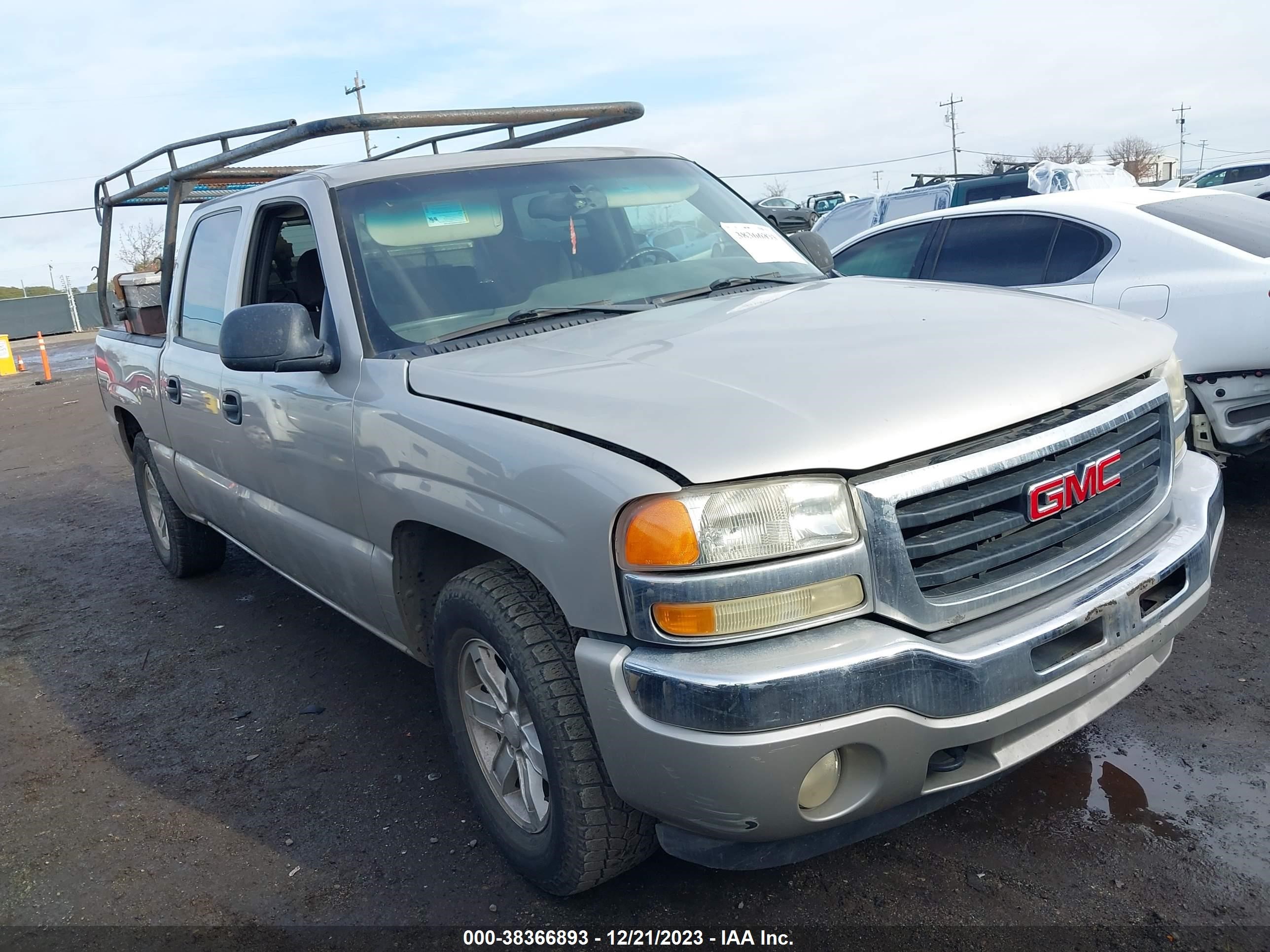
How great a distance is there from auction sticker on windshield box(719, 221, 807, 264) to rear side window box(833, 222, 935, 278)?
2553 millimetres

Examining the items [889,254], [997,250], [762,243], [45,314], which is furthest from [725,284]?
[45,314]

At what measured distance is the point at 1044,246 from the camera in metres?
5.53

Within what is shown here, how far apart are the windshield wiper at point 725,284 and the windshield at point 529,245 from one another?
0.02m

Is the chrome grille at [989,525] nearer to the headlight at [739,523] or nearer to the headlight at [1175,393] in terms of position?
the headlight at [739,523]

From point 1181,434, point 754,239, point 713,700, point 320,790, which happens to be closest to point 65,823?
point 320,790

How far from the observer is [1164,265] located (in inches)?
194

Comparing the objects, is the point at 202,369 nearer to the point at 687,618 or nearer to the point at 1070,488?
the point at 687,618

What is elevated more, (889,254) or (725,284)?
(725,284)

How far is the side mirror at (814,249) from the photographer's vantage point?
3.89 metres

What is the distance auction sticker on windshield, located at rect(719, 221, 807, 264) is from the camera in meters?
3.63

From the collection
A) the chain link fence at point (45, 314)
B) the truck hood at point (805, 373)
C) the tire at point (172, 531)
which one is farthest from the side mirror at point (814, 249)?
the chain link fence at point (45, 314)

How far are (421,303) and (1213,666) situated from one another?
2912 millimetres

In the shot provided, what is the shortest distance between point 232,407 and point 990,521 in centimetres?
280

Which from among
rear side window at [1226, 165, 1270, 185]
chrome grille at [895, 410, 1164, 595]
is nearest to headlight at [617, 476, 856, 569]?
chrome grille at [895, 410, 1164, 595]
